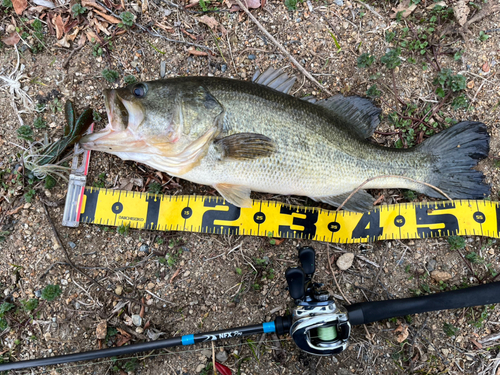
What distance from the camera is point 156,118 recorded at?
8.68 ft

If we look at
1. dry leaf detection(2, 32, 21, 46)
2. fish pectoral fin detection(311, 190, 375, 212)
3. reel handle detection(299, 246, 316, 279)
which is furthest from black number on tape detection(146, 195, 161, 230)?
dry leaf detection(2, 32, 21, 46)

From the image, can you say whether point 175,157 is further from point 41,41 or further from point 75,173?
point 41,41

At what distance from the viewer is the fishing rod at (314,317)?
2.52m

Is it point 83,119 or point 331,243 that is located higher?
point 83,119

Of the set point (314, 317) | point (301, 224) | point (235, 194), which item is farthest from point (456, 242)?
point (235, 194)

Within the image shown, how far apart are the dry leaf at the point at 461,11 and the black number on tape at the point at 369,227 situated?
2292 mm

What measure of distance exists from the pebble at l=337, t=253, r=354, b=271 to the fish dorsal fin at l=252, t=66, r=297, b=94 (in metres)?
1.79

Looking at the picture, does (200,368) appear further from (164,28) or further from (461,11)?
(461,11)

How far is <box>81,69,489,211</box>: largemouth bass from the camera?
2.66 meters

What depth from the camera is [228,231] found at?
3236mm

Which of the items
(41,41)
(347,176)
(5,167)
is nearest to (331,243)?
(347,176)

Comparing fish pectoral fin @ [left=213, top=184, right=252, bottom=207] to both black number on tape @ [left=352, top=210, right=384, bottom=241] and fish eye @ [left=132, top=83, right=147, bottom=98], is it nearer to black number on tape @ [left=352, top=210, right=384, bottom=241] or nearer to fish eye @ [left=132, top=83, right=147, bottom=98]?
fish eye @ [left=132, top=83, right=147, bottom=98]

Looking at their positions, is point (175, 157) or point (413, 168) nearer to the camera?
point (175, 157)

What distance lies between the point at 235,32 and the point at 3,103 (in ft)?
8.36
